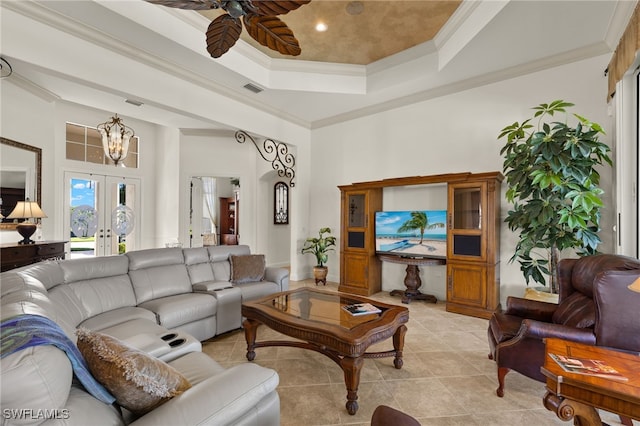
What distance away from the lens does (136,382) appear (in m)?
1.12

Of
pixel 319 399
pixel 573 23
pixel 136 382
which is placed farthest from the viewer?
pixel 573 23

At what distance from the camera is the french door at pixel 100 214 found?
5.77m

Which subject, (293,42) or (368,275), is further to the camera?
(368,275)

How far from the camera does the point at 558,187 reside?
3104 mm

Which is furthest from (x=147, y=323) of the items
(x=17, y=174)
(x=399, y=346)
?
(x=17, y=174)

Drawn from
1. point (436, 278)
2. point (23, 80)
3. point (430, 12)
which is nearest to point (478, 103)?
point (430, 12)

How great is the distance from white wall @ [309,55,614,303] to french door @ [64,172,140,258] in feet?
13.2

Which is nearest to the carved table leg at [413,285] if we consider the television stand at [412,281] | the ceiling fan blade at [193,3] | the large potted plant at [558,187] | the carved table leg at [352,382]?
the television stand at [412,281]

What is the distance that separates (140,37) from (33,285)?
294 cm

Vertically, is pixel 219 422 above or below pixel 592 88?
below

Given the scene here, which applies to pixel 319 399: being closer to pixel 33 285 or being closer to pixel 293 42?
pixel 33 285

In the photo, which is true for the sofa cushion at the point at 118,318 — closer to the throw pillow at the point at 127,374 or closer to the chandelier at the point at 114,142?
the throw pillow at the point at 127,374

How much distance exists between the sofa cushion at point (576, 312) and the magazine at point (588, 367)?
67 centimetres

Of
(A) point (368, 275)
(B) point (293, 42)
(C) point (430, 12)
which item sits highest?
(C) point (430, 12)
